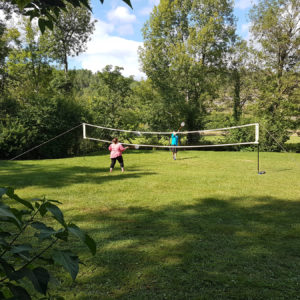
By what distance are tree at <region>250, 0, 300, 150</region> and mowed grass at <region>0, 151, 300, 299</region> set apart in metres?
A: 18.4

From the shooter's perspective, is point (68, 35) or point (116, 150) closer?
point (116, 150)

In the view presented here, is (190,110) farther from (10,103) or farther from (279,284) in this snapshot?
(279,284)

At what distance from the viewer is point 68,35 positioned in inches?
1566

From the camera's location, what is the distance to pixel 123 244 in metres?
4.91

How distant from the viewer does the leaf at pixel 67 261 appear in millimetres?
1078

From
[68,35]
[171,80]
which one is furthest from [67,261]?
[68,35]

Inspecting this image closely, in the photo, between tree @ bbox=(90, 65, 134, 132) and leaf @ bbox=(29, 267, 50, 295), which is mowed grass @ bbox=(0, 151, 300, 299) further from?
tree @ bbox=(90, 65, 134, 132)

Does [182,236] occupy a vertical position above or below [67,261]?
below

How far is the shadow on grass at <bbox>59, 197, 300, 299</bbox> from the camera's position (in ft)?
11.5

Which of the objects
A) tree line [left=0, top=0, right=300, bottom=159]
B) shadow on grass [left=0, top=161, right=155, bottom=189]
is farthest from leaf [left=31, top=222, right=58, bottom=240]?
tree line [left=0, top=0, right=300, bottom=159]

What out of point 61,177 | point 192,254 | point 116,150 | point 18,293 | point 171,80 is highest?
point 171,80

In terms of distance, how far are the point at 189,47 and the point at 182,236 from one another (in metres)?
30.9

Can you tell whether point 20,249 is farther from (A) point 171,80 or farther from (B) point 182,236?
(A) point 171,80

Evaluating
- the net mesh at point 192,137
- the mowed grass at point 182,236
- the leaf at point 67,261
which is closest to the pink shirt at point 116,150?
the mowed grass at point 182,236
